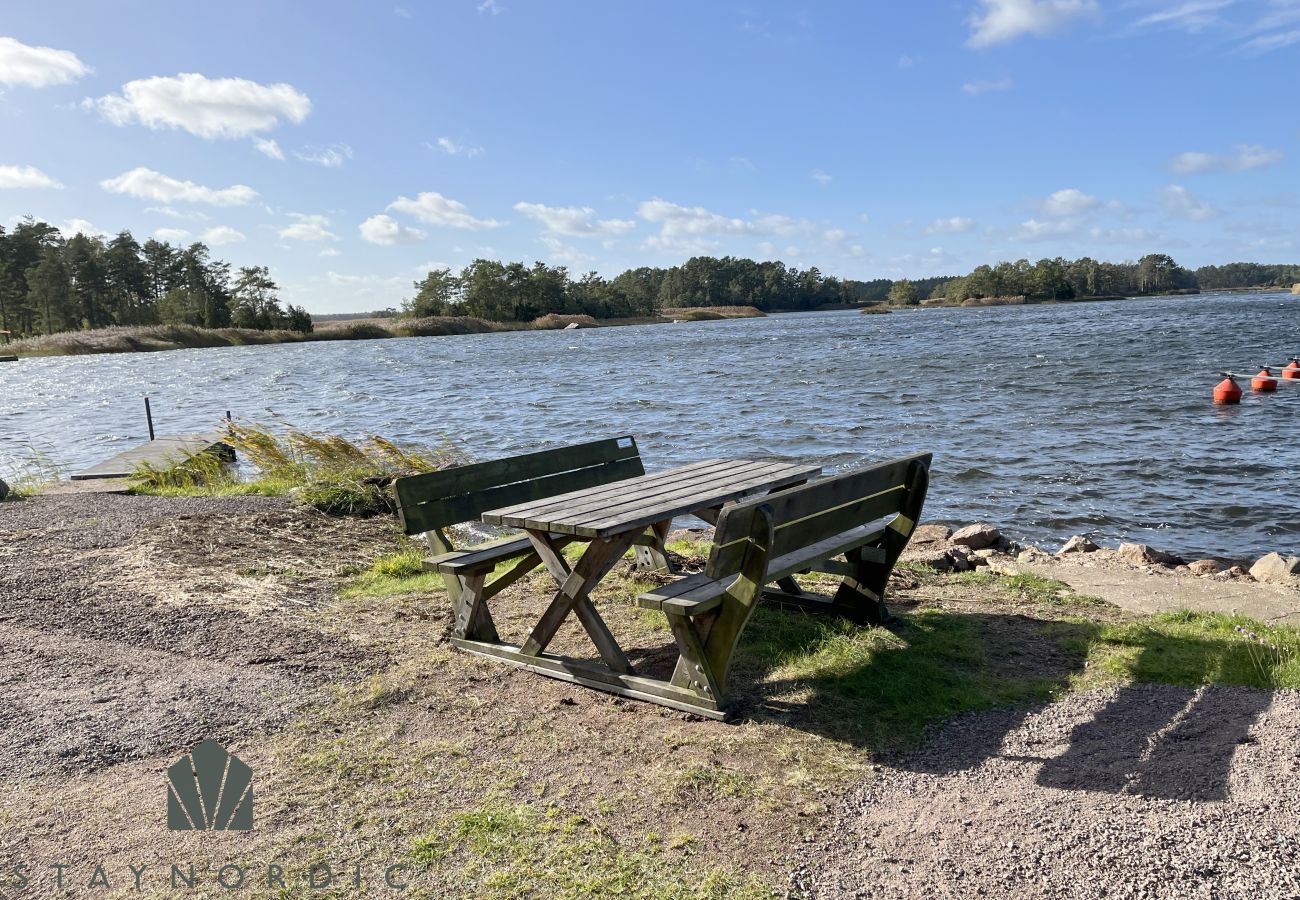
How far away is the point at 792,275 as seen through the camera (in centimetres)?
17050

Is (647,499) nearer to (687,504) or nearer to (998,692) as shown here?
(687,504)

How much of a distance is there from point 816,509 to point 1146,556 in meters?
5.40

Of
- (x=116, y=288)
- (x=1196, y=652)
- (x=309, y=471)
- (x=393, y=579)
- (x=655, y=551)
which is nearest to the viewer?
(x=1196, y=652)

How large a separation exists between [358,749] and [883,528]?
3359mm

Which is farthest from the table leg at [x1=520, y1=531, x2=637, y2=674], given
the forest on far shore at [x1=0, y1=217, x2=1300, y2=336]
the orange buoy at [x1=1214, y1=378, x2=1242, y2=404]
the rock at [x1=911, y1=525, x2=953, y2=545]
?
the forest on far shore at [x1=0, y1=217, x2=1300, y2=336]

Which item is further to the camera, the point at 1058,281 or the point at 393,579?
the point at 1058,281

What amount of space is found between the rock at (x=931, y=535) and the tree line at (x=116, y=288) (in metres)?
92.5

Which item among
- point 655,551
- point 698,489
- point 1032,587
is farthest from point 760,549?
point 1032,587

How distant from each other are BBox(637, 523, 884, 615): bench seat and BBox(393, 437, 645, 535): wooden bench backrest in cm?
152

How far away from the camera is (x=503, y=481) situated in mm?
6031

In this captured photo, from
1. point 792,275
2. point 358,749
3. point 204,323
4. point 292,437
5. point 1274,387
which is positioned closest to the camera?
point 358,749

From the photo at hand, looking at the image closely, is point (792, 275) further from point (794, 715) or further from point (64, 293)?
point (794, 715)

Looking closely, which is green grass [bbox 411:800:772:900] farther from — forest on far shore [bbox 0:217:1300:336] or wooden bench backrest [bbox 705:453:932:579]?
forest on far shore [bbox 0:217:1300:336]

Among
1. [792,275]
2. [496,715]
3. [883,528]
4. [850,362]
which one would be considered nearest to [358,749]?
[496,715]
